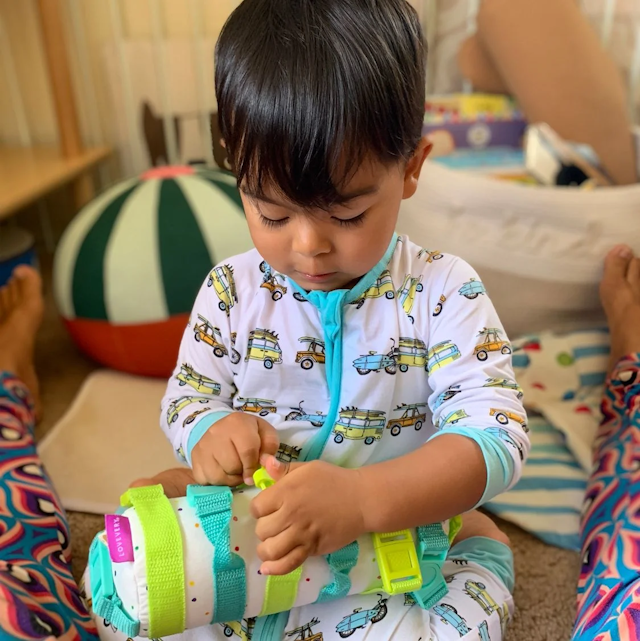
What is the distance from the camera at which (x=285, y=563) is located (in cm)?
49

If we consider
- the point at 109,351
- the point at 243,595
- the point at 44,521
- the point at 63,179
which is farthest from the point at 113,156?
the point at 243,595

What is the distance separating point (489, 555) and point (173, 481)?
33 cm

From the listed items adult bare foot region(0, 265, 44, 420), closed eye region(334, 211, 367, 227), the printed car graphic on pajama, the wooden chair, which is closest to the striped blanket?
the printed car graphic on pajama

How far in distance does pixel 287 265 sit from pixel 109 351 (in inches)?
27.9

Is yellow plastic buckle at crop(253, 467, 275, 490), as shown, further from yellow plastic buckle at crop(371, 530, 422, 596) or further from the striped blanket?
the striped blanket

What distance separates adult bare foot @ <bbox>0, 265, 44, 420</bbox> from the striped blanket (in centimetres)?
74

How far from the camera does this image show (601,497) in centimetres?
80

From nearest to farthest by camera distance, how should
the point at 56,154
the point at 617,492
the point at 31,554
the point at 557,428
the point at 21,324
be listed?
the point at 31,554 < the point at 617,492 < the point at 557,428 < the point at 21,324 < the point at 56,154

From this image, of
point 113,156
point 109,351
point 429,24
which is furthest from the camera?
point 113,156

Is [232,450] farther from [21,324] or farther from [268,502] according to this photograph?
[21,324]

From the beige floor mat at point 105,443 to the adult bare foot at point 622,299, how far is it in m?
0.67

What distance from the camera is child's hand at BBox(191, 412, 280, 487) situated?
557mm

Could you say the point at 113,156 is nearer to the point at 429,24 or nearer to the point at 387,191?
the point at 429,24

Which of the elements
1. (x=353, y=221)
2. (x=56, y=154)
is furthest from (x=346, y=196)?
(x=56, y=154)
